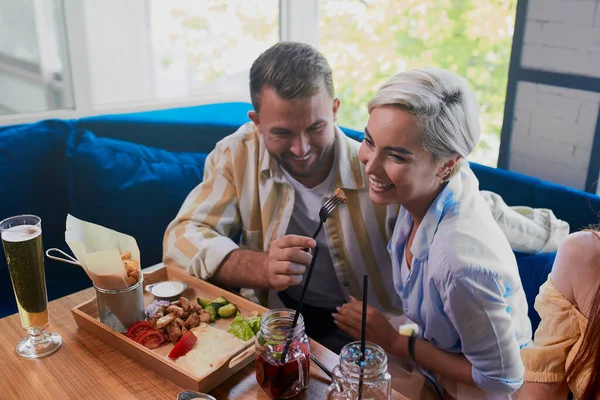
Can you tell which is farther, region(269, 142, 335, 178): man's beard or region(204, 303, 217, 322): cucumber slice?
region(269, 142, 335, 178): man's beard

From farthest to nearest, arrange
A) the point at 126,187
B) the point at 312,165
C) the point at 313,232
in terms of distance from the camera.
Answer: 1. the point at 126,187
2. the point at 313,232
3. the point at 312,165

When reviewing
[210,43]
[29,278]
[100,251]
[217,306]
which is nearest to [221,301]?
[217,306]

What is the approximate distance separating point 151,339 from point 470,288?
0.70m

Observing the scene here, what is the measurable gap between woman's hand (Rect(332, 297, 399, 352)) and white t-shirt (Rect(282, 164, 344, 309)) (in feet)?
1.27

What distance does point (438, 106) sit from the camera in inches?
49.3

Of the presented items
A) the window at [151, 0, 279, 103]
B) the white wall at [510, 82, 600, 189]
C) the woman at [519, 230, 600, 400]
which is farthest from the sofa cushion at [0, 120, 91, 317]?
the white wall at [510, 82, 600, 189]

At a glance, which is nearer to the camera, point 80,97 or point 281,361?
point 281,361

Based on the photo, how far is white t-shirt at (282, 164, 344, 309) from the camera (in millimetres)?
1805

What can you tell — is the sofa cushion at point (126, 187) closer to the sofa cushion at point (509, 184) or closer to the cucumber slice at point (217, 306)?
the cucumber slice at point (217, 306)

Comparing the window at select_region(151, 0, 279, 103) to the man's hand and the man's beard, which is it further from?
the man's hand

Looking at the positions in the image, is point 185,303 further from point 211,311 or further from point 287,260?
point 287,260

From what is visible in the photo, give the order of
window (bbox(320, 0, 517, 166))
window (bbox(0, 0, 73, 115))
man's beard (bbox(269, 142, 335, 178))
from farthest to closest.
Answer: window (bbox(320, 0, 517, 166)) < window (bbox(0, 0, 73, 115)) < man's beard (bbox(269, 142, 335, 178))

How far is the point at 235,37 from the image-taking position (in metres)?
3.61

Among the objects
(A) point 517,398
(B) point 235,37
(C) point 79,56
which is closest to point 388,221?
(A) point 517,398
